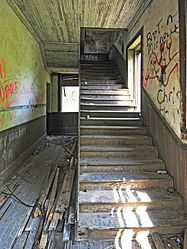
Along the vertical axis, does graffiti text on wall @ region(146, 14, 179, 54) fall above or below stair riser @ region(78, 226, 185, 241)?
above

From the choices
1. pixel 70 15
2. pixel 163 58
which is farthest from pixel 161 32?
pixel 70 15

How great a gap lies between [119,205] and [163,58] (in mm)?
2392

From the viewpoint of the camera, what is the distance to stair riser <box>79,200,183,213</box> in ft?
8.25

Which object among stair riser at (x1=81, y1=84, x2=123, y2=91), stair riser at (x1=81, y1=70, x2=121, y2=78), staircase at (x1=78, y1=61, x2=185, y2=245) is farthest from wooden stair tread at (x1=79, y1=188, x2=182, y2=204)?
stair riser at (x1=81, y1=70, x2=121, y2=78)

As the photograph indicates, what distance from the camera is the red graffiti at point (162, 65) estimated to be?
2.92m

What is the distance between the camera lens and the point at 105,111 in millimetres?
4609

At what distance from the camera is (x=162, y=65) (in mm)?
3225

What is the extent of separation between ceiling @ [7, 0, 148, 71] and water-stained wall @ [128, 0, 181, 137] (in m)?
0.74

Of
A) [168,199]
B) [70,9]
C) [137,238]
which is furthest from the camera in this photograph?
[70,9]

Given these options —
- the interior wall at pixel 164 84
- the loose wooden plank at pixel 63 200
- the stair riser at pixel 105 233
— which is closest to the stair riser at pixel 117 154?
the interior wall at pixel 164 84

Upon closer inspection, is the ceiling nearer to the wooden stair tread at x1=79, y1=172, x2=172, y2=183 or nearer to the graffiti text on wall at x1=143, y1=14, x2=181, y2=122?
the graffiti text on wall at x1=143, y1=14, x2=181, y2=122

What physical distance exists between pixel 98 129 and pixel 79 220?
1.99 metres

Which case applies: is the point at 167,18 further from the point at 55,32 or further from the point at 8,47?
the point at 55,32

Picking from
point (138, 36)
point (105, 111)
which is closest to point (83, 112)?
point (105, 111)
